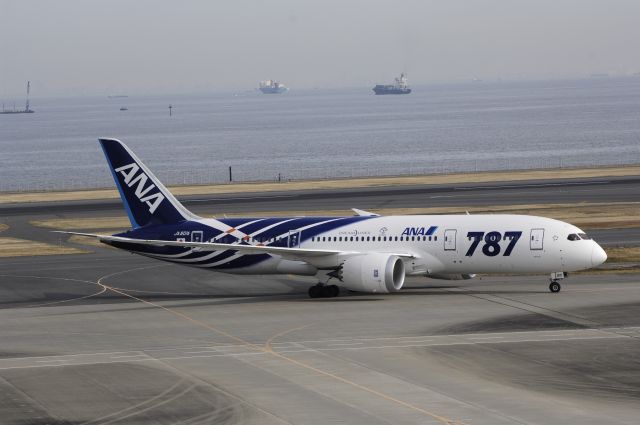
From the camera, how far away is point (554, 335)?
169ft

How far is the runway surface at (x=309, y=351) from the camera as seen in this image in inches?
1521

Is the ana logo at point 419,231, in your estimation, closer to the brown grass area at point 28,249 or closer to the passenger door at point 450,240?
the passenger door at point 450,240

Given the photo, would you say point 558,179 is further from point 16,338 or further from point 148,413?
point 148,413

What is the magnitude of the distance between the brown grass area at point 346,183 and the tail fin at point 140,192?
6489 centimetres

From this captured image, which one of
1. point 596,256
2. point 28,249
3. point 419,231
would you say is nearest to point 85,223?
point 28,249

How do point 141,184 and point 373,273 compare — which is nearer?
point 373,273

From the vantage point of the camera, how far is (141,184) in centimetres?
7188

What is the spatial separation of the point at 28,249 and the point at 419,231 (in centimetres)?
4045

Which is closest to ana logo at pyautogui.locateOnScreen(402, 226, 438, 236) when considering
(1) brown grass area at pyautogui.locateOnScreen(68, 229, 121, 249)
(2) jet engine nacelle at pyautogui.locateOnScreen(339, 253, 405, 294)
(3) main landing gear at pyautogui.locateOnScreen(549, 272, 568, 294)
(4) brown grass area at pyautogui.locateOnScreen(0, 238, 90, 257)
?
(2) jet engine nacelle at pyautogui.locateOnScreen(339, 253, 405, 294)

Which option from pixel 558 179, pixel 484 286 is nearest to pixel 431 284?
pixel 484 286

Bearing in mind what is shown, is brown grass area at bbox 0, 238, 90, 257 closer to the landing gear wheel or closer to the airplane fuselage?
the airplane fuselage

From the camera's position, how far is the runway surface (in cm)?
3862

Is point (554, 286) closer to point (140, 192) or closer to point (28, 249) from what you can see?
point (140, 192)

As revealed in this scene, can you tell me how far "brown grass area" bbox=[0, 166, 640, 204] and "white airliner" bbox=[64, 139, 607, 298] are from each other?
6615 cm
